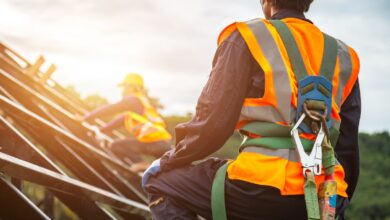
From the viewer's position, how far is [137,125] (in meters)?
7.24

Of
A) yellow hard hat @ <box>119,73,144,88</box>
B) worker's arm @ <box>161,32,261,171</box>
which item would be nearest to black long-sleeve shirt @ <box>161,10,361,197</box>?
worker's arm @ <box>161,32,261,171</box>

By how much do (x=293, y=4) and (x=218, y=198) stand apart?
0.87 meters

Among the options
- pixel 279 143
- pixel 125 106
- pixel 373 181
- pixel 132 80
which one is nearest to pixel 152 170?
pixel 279 143

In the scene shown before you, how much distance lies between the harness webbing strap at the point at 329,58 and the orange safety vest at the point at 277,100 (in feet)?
0.08

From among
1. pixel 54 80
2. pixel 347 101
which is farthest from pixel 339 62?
pixel 54 80

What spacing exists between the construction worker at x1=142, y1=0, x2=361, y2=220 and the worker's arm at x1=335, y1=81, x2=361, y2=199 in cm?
2

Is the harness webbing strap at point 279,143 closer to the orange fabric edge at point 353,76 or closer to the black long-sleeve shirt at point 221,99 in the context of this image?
the black long-sleeve shirt at point 221,99

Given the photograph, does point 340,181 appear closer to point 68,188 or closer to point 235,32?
point 235,32

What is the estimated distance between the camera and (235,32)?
6.90 ft

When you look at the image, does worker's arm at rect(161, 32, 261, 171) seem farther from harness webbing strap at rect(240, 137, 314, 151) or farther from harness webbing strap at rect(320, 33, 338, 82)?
harness webbing strap at rect(320, 33, 338, 82)

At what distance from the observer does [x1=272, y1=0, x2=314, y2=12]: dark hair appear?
230cm

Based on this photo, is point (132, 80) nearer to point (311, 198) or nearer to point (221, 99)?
point (221, 99)

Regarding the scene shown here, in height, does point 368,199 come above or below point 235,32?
below

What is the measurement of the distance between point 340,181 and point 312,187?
25 cm
